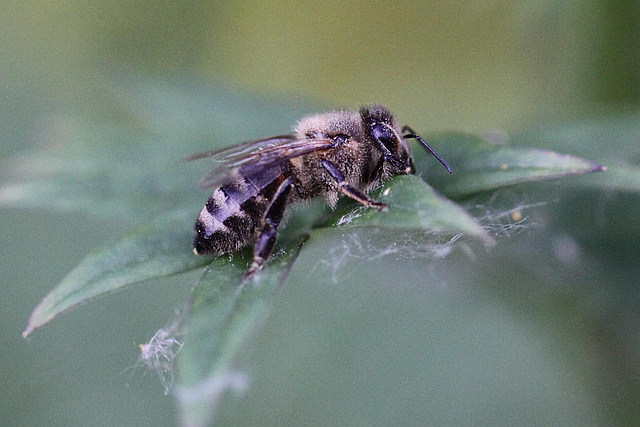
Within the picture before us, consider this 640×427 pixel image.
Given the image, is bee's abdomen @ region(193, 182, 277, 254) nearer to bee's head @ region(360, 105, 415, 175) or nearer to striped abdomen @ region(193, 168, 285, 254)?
striped abdomen @ region(193, 168, 285, 254)

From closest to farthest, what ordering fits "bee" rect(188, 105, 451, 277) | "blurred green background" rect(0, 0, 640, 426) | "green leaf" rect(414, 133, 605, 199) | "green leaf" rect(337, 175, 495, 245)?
"green leaf" rect(337, 175, 495, 245) < "green leaf" rect(414, 133, 605, 199) < "bee" rect(188, 105, 451, 277) < "blurred green background" rect(0, 0, 640, 426)

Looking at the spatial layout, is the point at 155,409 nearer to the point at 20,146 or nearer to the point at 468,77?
the point at 20,146

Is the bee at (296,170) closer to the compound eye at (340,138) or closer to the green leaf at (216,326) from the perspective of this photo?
the compound eye at (340,138)

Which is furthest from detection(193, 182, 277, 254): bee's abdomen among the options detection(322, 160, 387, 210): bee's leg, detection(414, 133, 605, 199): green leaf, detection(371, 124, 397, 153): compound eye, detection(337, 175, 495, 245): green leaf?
detection(414, 133, 605, 199): green leaf

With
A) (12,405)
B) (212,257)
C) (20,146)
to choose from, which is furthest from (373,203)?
(20,146)

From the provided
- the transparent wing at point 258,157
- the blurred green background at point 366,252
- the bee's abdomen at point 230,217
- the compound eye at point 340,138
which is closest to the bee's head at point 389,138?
the compound eye at point 340,138

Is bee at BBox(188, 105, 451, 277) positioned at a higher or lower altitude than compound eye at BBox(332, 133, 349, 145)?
lower
